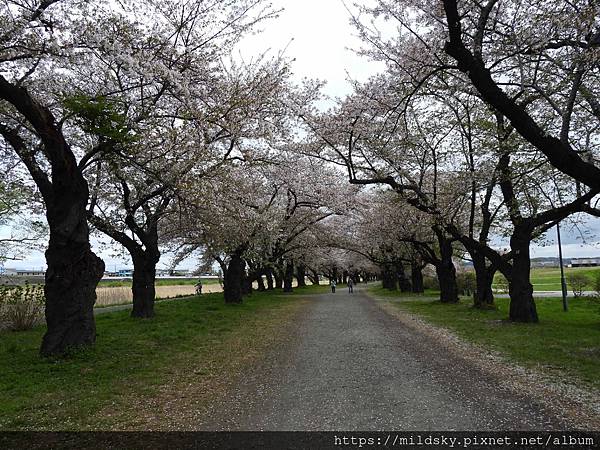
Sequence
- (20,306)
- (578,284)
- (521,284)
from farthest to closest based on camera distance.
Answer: (578,284), (521,284), (20,306)

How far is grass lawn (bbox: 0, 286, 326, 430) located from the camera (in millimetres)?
5680

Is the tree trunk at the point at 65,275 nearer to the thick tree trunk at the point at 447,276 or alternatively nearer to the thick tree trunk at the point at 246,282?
the thick tree trunk at the point at 447,276

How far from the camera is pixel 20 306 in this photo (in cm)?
1420

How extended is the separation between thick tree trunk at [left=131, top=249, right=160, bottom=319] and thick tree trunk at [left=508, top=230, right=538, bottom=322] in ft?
43.0

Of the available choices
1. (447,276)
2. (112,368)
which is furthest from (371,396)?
(447,276)

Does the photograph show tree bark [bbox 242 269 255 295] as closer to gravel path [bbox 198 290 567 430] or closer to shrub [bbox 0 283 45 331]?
shrub [bbox 0 283 45 331]

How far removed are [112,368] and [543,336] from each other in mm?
10940

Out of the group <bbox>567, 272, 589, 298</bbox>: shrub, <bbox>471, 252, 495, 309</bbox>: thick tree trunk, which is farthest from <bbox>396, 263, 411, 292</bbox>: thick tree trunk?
<bbox>471, 252, 495, 309</bbox>: thick tree trunk

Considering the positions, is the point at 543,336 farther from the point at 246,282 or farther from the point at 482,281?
the point at 246,282

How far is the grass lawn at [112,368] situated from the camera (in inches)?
224

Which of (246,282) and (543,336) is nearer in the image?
(543,336)

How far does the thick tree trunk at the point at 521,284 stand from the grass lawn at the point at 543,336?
A: 51 centimetres

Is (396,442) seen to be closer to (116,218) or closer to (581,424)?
(581,424)

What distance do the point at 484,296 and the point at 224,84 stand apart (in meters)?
15.7
